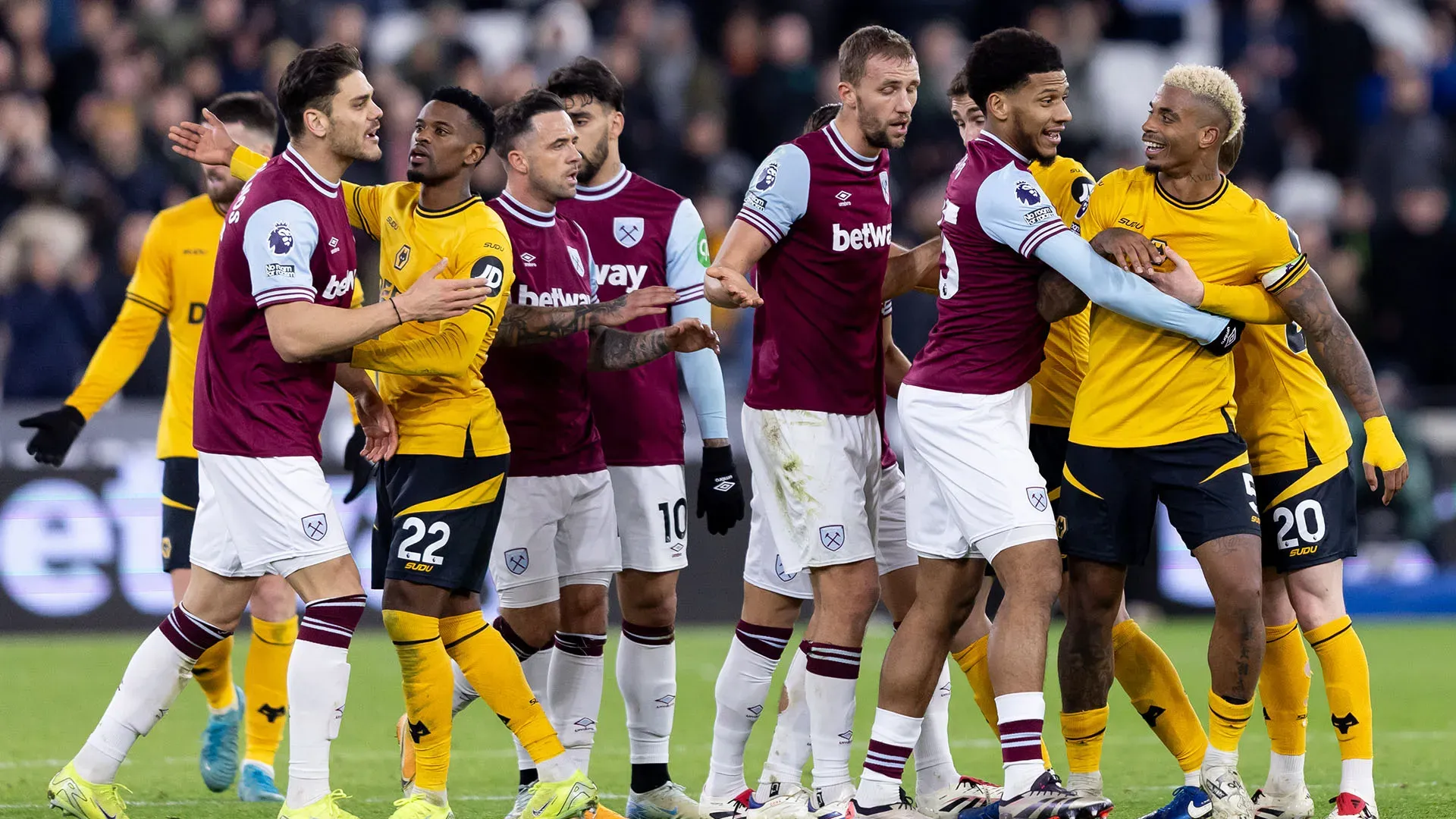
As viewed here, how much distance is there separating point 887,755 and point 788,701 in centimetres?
90

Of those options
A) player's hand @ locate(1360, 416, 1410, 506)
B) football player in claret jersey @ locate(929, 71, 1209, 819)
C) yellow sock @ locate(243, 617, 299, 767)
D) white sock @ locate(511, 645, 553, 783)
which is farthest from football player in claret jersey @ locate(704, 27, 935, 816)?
yellow sock @ locate(243, 617, 299, 767)

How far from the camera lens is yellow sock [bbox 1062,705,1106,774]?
6.36 m

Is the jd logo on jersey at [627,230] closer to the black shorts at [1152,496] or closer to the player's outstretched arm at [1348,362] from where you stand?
the black shorts at [1152,496]

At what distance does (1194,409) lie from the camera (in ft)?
20.5

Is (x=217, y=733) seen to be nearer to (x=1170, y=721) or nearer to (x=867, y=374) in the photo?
(x=867, y=374)

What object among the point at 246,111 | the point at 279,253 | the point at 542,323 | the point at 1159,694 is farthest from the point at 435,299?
the point at 1159,694

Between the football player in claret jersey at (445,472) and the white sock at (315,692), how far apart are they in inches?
9.4

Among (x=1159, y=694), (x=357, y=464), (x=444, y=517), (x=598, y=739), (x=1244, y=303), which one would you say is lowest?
(x=598, y=739)

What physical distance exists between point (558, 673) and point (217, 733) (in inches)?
67.4

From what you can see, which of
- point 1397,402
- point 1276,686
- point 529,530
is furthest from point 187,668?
point 1397,402

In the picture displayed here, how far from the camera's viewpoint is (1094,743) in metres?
6.37

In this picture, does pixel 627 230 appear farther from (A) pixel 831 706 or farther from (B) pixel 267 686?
(B) pixel 267 686

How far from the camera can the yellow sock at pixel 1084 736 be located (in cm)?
636

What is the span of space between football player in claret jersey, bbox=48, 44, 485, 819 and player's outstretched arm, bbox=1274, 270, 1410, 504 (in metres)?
2.87
